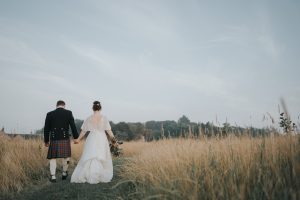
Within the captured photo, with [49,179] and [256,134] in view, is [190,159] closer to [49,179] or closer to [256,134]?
[256,134]

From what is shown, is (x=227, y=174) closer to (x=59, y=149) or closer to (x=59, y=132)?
(x=59, y=149)

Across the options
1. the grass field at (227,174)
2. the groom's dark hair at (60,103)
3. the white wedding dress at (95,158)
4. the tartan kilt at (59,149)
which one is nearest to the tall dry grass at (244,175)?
the grass field at (227,174)

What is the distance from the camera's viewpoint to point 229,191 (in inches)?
120

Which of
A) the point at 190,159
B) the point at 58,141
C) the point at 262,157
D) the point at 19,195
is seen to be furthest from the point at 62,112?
the point at 262,157

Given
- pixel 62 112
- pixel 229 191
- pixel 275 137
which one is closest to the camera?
pixel 229 191

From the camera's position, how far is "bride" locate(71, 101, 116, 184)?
7.29m

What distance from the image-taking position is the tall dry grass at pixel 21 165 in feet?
22.6

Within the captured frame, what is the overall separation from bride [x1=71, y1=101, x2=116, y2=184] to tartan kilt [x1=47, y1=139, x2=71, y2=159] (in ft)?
2.61

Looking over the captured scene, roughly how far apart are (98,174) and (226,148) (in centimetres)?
382

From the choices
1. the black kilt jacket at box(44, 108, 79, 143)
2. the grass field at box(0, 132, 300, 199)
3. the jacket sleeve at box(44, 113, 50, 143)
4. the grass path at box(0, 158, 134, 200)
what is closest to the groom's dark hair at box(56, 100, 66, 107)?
the black kilt jacket at box(44, 108, 79, 143)

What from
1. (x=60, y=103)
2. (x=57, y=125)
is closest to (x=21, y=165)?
(x=57, y=125)

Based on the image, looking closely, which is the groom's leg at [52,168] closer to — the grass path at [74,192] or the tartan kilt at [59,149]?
the tartan kilt at [59,149]

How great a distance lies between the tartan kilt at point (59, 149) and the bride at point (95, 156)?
31.3 inches

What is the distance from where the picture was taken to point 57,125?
840 centimetres
